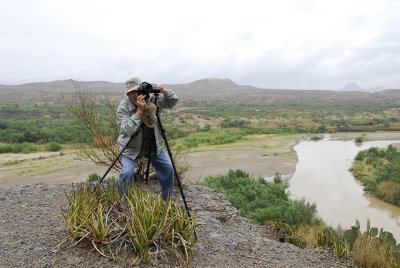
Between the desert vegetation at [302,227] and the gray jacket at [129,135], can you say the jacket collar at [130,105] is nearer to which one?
the gray jacket at [129,135]

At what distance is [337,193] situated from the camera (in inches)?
487

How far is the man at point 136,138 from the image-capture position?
379cm

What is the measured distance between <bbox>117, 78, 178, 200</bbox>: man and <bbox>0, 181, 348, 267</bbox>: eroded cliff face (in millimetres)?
782

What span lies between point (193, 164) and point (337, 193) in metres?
7.65

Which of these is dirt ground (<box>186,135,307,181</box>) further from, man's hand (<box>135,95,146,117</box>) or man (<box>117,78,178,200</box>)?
man's hand (<box>135,95,146,117</box>)

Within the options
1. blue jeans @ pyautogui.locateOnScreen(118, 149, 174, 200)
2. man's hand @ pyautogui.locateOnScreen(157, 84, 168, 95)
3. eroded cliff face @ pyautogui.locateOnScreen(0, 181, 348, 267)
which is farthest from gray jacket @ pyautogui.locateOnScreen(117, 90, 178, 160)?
eroded cliff face @ pyautogui.locateOnScreen(0, 181, 348, 267)

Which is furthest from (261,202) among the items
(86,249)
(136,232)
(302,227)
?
(86,249)

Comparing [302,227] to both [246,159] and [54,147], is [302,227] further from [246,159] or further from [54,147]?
[54,147]

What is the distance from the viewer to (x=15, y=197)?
5.19 m

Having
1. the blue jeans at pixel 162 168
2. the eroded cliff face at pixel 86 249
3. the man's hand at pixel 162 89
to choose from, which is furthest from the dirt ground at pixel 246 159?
the man's hand at pixel 162 89

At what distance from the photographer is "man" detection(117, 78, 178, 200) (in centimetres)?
379

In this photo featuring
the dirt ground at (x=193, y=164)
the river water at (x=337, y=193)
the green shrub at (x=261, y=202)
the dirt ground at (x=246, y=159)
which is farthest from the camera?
the dirt ground at (x=246, y=159)

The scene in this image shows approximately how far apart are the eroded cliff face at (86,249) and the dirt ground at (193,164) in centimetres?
633

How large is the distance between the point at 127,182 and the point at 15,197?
271cm
